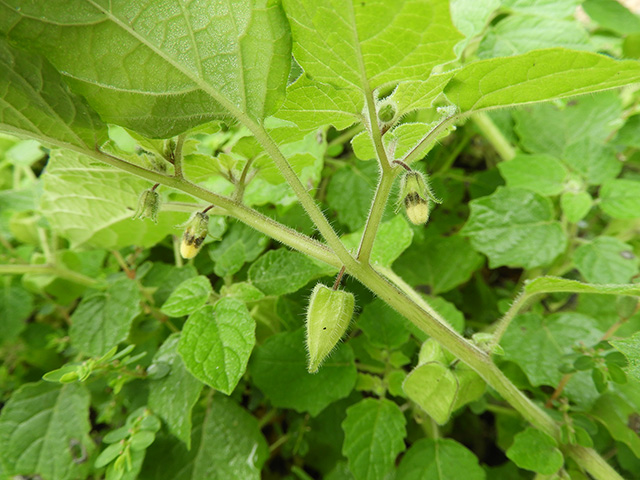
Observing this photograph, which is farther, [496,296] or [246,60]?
[496,296]

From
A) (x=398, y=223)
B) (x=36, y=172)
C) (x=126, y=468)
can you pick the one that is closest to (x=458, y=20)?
(x=398, y=223)

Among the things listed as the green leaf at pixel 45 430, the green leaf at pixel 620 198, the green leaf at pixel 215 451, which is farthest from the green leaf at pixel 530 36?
the green leaf at pixel 45 430

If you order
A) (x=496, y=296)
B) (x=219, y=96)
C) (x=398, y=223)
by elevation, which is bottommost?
(x=496, y=296)

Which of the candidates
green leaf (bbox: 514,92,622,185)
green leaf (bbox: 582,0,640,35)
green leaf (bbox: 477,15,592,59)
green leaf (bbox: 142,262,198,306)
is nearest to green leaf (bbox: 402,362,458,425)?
green leaf (bbox: 142,262,198,306)

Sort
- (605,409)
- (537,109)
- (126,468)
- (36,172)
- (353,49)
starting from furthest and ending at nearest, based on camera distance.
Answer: (36,172) < (537,109) < (605,409) < (126,468) < (353,49)

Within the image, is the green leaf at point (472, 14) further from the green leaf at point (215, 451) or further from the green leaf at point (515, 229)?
the green leaf at point (215, 451)

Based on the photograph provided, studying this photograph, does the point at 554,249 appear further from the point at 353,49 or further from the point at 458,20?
the point at 353,49

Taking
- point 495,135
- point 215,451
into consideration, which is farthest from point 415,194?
point 495,135
